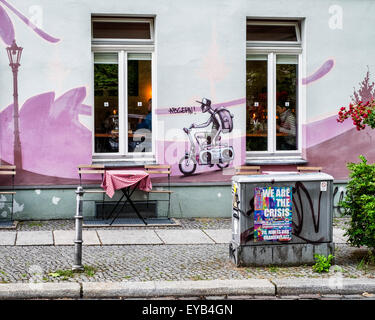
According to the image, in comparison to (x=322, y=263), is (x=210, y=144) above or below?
above

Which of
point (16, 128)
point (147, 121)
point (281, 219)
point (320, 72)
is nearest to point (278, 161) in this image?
point (320, 72)

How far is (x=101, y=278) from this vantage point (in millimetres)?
7758

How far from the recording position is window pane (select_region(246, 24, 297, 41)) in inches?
516

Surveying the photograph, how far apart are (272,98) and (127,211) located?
3981 millimetres

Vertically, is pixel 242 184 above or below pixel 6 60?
below

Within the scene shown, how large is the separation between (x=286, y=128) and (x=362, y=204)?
16.3ft

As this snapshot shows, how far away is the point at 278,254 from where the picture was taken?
845cm

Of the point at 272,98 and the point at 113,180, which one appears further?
the point at 272,98

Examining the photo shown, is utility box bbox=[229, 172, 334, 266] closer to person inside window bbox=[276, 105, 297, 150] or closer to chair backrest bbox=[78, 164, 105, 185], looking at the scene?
chair backrest bbox=[78, 164, 105, 185]

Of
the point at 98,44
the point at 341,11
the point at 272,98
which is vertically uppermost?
the point at 341,11

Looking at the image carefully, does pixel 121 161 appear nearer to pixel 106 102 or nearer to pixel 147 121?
pixel 147 121

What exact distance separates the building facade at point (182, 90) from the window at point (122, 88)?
21 mm

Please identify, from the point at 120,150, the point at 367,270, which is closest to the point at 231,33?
the point at 120,150

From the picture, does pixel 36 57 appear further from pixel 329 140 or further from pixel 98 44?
pixel 329 140
